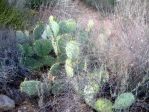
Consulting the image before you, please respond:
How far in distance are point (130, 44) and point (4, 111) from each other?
1.34 meters

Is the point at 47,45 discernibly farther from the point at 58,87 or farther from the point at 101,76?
the point at 101,76

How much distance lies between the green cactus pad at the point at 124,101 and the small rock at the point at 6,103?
0.97 metres

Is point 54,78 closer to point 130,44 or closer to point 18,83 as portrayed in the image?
point 18,83

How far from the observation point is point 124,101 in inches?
134

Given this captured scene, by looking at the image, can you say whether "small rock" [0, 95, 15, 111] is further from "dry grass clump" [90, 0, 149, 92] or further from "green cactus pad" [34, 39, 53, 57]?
"dry grass clump" [90, 0, 149, 92]

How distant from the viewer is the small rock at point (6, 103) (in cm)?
373

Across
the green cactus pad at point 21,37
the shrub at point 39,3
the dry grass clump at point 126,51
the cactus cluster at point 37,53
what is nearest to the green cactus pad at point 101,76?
the dry grass clump at point 126,51

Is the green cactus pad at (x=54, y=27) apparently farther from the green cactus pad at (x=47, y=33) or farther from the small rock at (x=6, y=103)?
the small rock at (x=6, y=103)

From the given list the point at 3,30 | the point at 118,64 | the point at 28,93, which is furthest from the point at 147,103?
the point at 3,30

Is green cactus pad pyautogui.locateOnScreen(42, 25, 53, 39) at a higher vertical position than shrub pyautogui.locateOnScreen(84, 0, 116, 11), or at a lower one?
higher

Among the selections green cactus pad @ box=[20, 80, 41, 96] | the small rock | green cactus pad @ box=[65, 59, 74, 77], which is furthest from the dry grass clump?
the small rock

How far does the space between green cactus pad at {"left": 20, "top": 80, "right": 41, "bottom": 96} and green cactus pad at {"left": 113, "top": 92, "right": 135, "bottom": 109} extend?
78 centimetres

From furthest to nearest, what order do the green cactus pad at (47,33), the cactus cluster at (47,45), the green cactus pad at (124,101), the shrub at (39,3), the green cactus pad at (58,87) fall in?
the shrub at (39,3) < the green cactus pad at (47,33) < the cactus cluster at (47,45) < the green cactus pad at (58,87) < the green cactus pad at (124,101)

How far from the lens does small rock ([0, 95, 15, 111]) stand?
3.73 m
